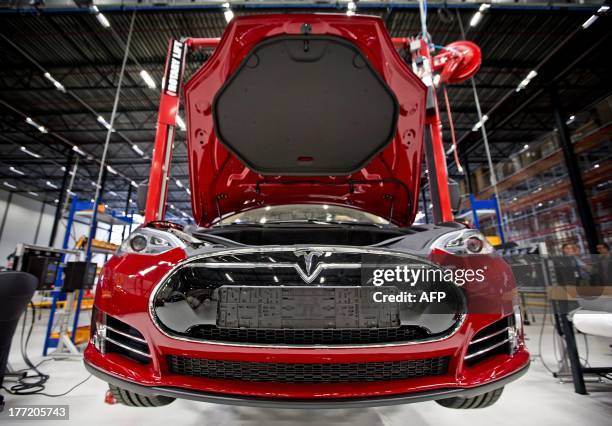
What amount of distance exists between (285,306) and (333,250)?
27cm

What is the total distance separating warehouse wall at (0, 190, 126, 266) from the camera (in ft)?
52.6

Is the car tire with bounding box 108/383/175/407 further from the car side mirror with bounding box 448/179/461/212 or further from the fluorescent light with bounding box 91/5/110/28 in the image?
the fluorescent light with bounding box 91/5/110/28

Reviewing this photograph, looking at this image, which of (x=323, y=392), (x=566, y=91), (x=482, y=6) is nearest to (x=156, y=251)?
(x=323, y=392)

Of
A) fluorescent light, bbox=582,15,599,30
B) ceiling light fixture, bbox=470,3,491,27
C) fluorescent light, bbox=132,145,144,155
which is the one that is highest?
fluorescent light, bbox=132,145,144,155

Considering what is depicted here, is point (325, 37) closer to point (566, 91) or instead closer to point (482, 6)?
point (482, 6)

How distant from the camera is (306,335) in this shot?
1.04m

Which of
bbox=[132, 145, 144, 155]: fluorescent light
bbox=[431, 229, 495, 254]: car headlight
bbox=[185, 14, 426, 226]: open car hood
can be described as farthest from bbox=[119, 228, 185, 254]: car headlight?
bbox=[132, 145, 144, 155]: fluorescent light

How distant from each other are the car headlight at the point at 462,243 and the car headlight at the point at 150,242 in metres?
1.03

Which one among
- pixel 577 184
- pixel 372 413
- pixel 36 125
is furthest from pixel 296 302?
pixel 36 125

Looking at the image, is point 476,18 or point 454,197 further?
point 476,18

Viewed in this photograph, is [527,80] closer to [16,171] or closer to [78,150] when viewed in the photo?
[78,150]

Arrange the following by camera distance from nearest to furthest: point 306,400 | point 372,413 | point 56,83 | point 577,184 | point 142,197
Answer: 1. point 306,400
2. point 372,413
3. point 142,197
4. point 577,184
5. point 56,83

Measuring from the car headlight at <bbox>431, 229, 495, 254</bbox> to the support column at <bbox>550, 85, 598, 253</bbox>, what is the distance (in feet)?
25.1

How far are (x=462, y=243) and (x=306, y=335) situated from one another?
28.2 inches
